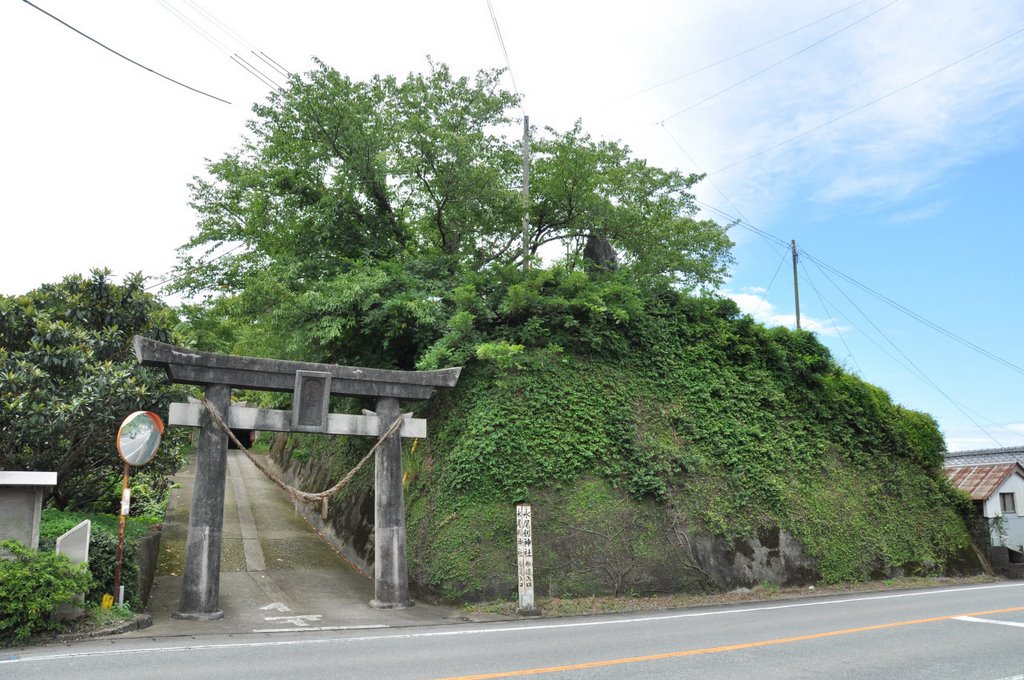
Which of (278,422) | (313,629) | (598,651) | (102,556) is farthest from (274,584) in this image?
(598,651)

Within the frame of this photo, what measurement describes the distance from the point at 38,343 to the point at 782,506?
52.5 ft

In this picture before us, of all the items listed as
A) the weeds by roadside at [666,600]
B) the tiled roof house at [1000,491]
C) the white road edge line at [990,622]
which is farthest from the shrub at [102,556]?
the tiled roof house at [1000,491]

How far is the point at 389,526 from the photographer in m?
12.1

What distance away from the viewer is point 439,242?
19812 millimetres

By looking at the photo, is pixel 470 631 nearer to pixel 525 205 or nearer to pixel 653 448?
pixel 653 448

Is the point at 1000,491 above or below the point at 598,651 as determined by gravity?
above

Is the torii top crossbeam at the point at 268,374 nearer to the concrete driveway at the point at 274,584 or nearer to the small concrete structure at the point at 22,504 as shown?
the small concrete structure at the point at 22,504

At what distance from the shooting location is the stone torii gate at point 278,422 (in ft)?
34.5

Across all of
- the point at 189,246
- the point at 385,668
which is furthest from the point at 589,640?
the point at 189,246

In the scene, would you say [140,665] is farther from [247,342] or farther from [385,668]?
[247,342]

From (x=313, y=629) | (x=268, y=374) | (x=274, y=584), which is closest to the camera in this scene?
(x=313, y=629)

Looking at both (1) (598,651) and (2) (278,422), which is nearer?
(1) (598,651)

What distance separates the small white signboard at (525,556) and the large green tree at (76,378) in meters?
7.12

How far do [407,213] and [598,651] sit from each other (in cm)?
1442
